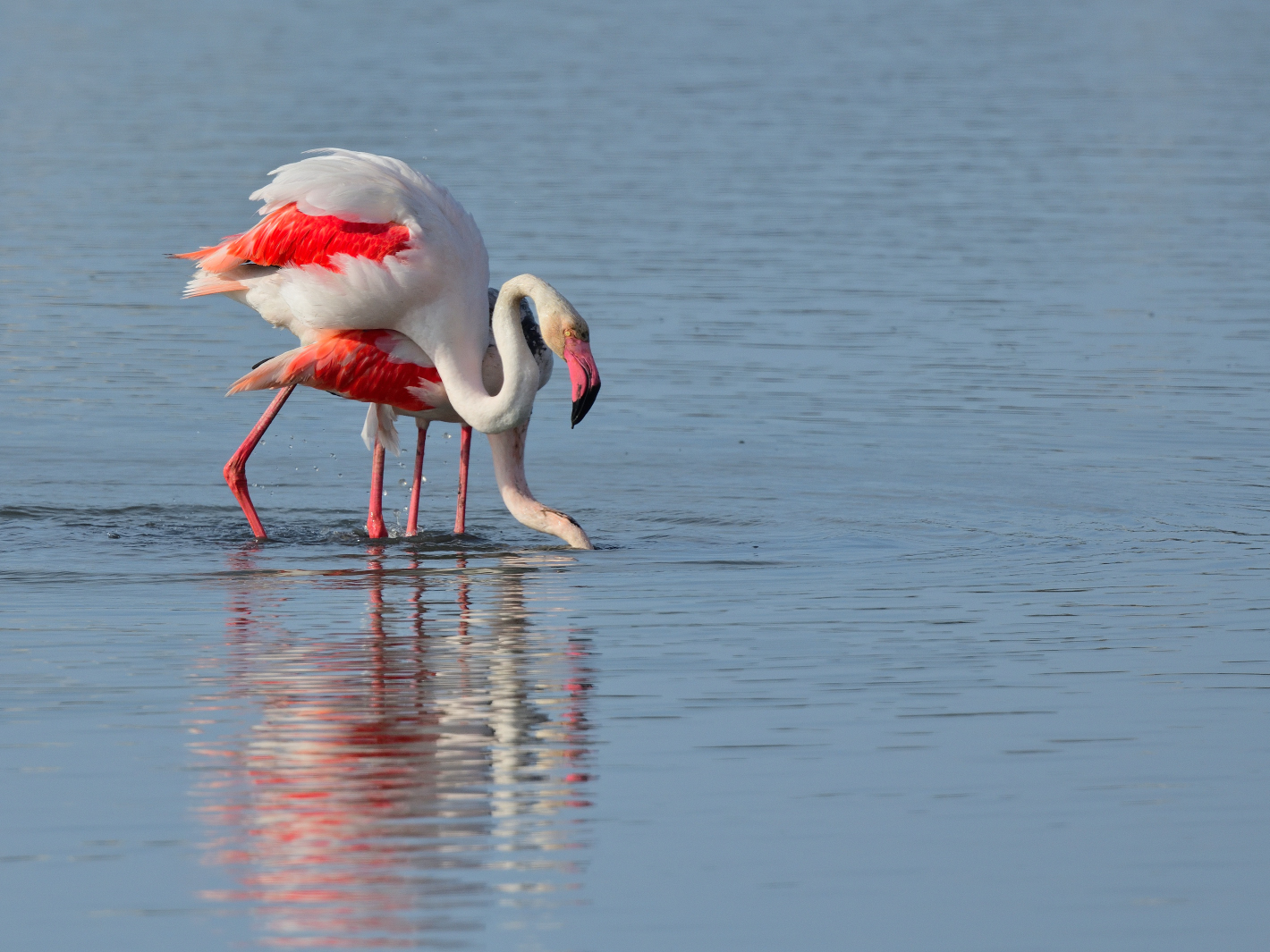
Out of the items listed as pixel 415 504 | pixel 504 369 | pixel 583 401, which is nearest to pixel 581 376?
pixel 583 401

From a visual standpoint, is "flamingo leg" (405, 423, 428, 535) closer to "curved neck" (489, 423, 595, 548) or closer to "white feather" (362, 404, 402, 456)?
"white feather" (362, 404, 402, 456)

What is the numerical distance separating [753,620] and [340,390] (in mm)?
2768

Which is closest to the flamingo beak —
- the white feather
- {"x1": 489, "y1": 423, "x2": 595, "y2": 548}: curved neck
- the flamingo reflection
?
{"x1": 489, "y1": 423, "x2": 595, "y2": 548}: curved neck

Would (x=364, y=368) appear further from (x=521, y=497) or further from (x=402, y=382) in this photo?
(x=521, y=497)

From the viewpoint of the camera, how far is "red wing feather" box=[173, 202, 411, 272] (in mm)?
9828

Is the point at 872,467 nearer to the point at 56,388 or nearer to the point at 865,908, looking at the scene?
the point at 56,388

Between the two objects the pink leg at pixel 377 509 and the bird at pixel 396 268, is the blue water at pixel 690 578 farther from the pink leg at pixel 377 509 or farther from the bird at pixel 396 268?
the bird at pixel 396 268

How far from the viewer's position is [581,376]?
928 centimetres

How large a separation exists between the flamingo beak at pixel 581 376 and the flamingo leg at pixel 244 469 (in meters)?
1.66

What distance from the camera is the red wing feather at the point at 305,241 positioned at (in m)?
9.83

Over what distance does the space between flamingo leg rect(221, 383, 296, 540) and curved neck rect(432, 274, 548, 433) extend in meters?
0.90

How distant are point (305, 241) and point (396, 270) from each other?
0.52 metres

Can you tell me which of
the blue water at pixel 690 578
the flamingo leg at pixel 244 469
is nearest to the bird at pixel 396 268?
the flamingo leg at pixel 244 469

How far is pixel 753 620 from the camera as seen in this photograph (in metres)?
8.34
